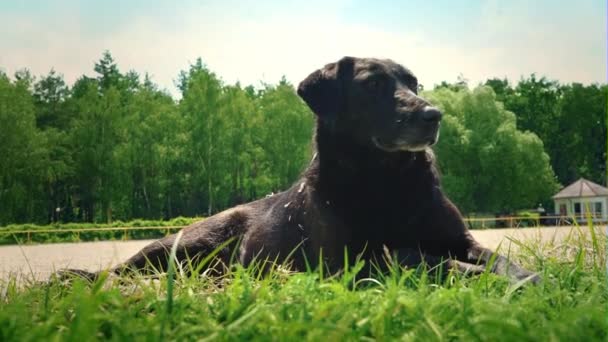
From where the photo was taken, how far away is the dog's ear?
5.06 m

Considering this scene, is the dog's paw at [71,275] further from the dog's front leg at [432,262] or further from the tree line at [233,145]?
the tree line at [233,145]

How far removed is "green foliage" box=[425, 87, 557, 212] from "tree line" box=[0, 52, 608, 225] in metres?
0.08

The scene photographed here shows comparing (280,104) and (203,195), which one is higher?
(280,104)

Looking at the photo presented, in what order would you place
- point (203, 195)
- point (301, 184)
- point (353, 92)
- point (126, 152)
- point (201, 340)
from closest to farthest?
point (201, 340) → point (353, 92) → point (301, 184) → point (126, 152) → point (203, 195)

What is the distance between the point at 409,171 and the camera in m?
4.57

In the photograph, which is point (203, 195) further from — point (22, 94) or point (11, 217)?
point (22, 94)

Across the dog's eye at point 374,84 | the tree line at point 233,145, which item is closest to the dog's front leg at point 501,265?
the dog's eye at point 374,84

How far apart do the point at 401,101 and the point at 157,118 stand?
1704 inches

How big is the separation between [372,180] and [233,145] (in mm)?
45516

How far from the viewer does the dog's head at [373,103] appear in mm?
4355

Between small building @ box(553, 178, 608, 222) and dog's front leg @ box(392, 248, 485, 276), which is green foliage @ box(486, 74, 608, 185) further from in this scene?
dog's front leg @ box(392, 248, 485, 276)

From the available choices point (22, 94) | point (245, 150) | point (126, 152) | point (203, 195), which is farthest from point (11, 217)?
point (245, 150)

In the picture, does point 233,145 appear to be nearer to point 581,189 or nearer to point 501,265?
point 581,189

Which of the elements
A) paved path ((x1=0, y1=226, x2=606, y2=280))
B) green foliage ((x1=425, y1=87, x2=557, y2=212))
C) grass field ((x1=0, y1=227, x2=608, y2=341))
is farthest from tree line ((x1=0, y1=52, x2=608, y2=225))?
grass field ((x1=0, y1=227, x2=608, y2=341))
